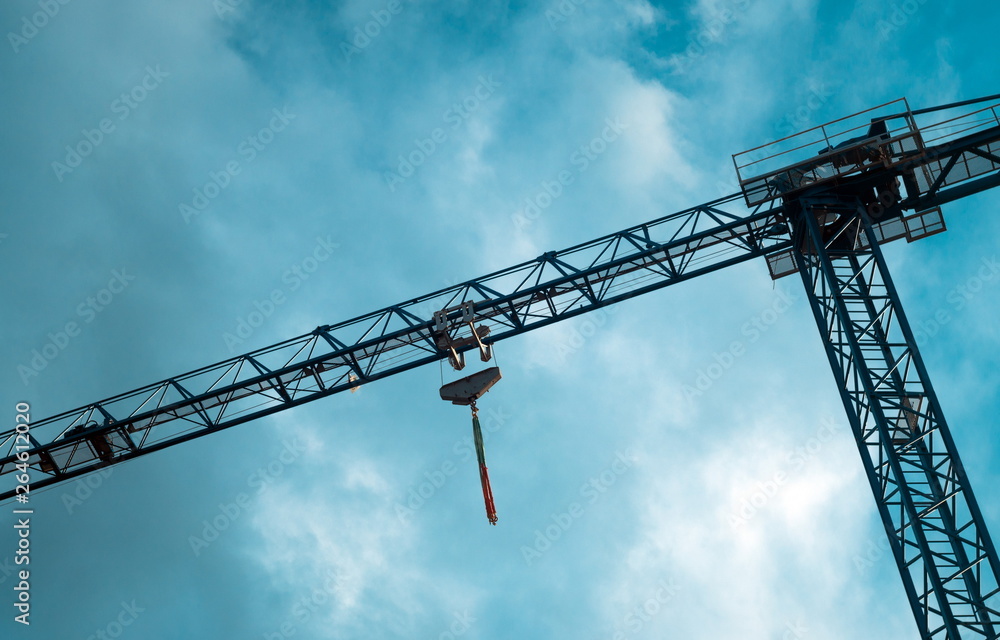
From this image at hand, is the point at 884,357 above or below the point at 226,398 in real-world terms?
below

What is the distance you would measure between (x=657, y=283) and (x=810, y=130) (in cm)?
531

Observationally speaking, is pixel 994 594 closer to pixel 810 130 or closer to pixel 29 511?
pixel 810 130

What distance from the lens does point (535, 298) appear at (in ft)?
93.9

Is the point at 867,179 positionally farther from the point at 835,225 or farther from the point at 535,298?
the point at 535,298

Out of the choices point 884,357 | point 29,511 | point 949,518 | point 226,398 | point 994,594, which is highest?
point 226,398

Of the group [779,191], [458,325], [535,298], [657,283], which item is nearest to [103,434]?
[458,325]

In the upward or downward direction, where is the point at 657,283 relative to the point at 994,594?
upward

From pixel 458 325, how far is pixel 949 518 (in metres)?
12.6

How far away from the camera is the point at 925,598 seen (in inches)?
852

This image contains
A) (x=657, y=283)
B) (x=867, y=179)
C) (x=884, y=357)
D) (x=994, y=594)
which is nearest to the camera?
(x=994, y=594)

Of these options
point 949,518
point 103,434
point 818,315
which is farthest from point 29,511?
point 949,518

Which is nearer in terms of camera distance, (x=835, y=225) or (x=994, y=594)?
(x=994, y=594)

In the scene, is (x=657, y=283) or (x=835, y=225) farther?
(x=657, y=283)

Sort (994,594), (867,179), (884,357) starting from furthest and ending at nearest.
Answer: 1. (867,179)
2. (884,357)
3. (994,594)
